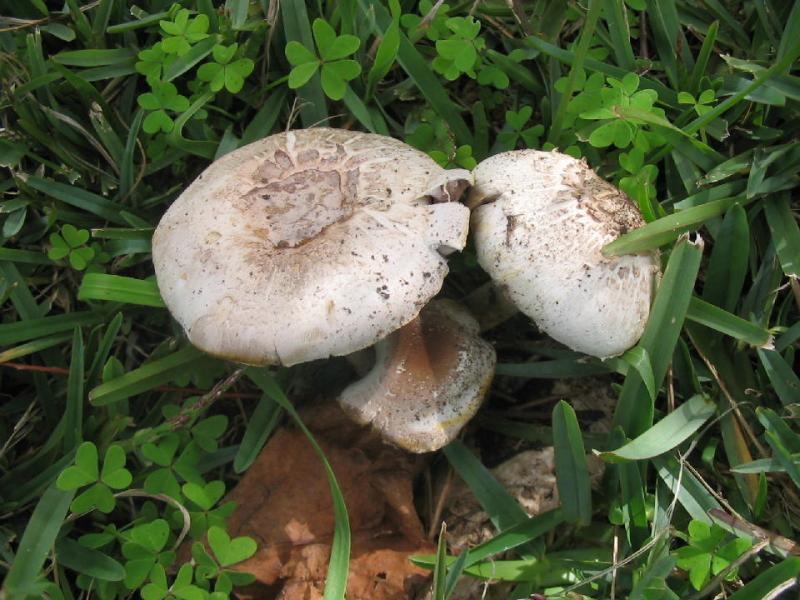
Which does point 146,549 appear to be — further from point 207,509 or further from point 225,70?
point 225,70

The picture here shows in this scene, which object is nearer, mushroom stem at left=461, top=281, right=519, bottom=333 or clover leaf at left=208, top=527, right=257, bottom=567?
clover leaf at left=208, top=527, right=257, bottom=567

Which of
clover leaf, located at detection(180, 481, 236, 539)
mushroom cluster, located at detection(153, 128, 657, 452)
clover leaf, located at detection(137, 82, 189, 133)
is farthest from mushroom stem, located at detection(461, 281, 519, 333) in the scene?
clover leaf, located at detection(137, 82, 189, 133)

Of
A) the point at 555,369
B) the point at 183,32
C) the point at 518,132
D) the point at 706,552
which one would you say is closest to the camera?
the point at 706,552

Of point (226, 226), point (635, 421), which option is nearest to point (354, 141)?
point (226, 226)

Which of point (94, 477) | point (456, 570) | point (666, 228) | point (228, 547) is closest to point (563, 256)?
point (666, 228)

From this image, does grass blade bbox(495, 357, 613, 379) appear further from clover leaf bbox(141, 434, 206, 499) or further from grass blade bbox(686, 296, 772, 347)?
clover leaf bbox(141, 434, 206, 499)

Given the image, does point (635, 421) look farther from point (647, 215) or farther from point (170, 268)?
point (170, 268)

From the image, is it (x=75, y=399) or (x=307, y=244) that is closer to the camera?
(x=307, y=244)

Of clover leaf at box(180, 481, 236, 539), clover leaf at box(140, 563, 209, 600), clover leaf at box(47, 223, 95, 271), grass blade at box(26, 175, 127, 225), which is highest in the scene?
grass blade at box(26, 175, 127, 225)
